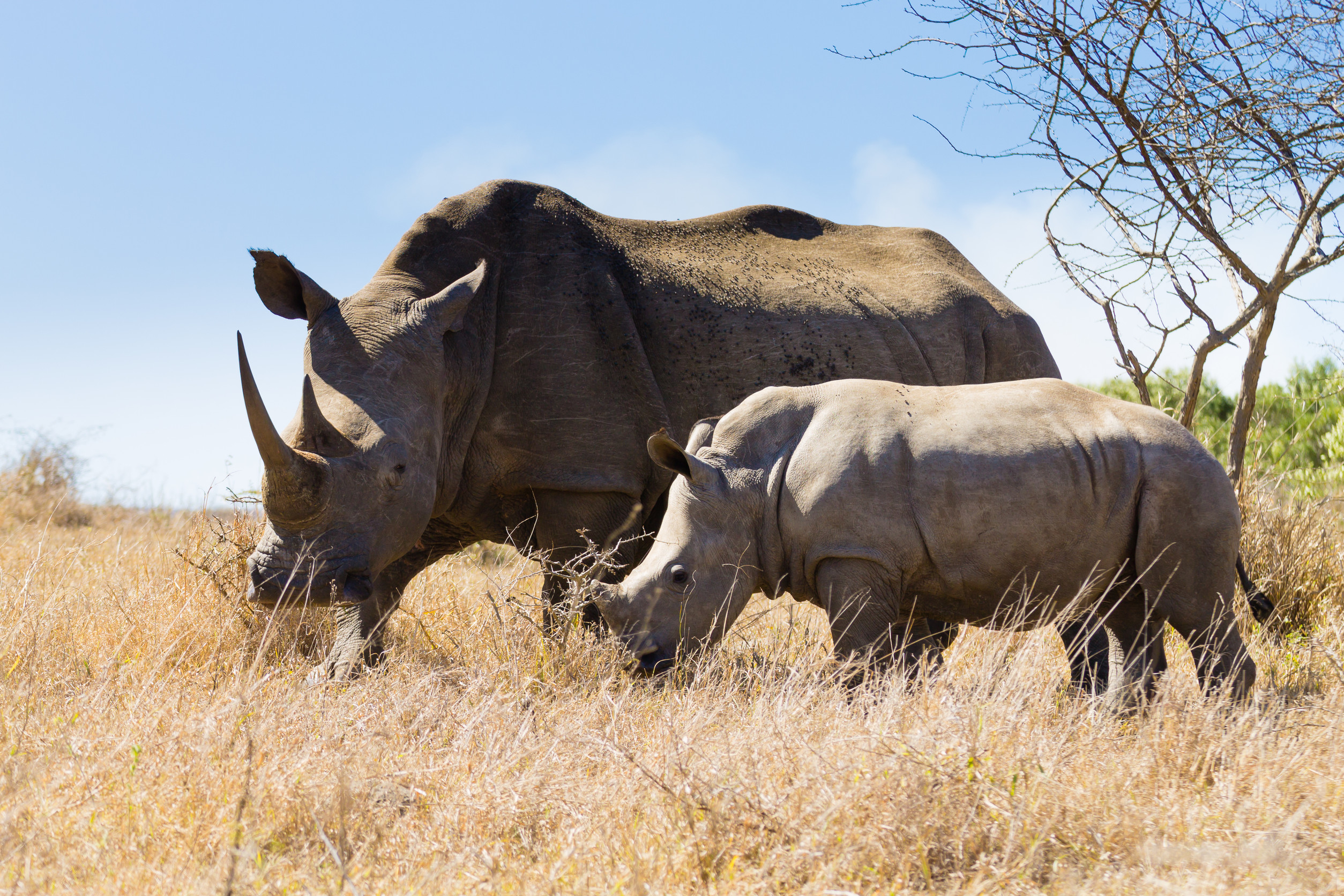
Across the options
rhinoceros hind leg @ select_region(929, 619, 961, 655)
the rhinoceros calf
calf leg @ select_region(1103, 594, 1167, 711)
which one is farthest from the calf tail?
rhinoceros hind leg @ select_region(929, 619, 961, 655)

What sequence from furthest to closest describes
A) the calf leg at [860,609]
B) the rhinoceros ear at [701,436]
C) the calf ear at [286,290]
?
1. the calf ear at [286,290]
2. the rhinoceros ear at [701,436]
3. the calf leg at [860,609]

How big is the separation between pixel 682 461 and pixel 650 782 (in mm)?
1561

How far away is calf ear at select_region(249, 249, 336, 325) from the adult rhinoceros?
1cm

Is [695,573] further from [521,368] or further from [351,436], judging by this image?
[521,368]

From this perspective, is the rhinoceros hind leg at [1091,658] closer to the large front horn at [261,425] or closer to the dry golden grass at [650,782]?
the dry golden grass at [650,782]

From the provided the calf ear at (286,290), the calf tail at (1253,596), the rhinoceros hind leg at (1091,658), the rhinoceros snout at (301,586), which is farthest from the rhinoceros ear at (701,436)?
the calf tail at (1253,596)

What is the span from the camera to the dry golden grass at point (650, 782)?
2.68m

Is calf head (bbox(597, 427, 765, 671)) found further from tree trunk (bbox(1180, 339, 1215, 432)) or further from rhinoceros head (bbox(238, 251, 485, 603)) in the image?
tree trunk (bbox(1180, 339, 1215, 432))

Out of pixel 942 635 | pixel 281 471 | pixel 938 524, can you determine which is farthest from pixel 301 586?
pixel 942 635

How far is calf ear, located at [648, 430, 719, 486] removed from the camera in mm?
4340

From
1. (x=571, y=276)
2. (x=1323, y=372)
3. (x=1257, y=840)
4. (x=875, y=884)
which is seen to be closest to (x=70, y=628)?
(x=571, y=276)

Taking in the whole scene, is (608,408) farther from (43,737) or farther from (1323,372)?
(1323,372)

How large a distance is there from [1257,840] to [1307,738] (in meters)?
1.14

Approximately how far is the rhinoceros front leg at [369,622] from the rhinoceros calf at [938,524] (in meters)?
1.72
